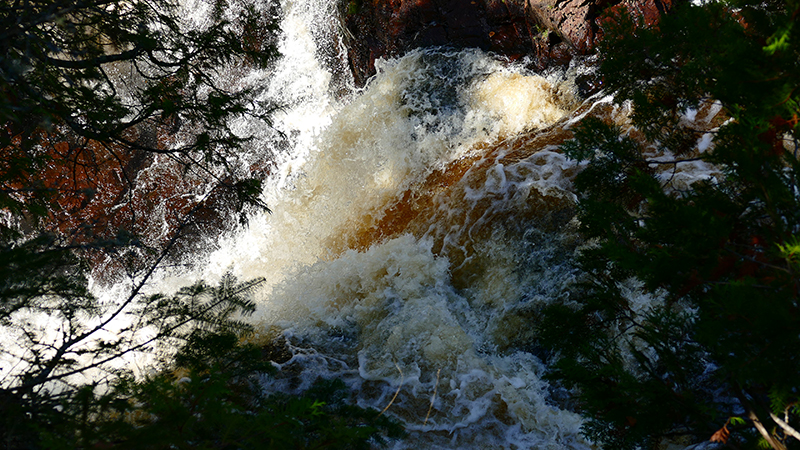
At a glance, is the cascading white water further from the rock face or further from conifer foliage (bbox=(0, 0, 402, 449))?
conifer foliage (bbox=(0, 0, 402, 449))

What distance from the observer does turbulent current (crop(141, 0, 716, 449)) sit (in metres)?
3.92

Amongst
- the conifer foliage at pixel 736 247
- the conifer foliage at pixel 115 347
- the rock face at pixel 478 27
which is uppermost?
the rock face at pixel 478 27

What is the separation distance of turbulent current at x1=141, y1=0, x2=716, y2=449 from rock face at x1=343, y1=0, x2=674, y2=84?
260 millimetres

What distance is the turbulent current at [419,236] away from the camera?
12.9 feet

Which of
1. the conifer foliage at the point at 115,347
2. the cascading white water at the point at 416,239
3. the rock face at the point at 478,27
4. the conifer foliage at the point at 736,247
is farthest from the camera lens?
the rock face at the point at 478,27

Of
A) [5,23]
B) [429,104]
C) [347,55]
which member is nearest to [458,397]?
[5,23]

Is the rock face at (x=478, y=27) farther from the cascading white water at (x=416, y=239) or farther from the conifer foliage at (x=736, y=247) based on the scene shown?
the conifer foliage at (x=736, y=247)

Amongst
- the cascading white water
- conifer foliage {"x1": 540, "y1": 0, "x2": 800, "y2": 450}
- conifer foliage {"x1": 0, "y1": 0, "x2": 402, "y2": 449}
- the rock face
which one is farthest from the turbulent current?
conifer foliage {"x1": 540, "y1": 0, "x2": 800, "y2": 450}

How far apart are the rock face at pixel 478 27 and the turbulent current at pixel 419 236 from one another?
26 cm

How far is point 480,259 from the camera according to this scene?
494 centimetres

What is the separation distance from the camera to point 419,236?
5.46 metres

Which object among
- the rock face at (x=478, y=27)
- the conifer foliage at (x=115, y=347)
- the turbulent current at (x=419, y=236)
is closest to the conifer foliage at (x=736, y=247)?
the conifer foliage at (x=115, y=347)

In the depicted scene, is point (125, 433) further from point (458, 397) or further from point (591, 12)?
point (591, 12)

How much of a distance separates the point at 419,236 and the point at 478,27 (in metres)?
3.69
